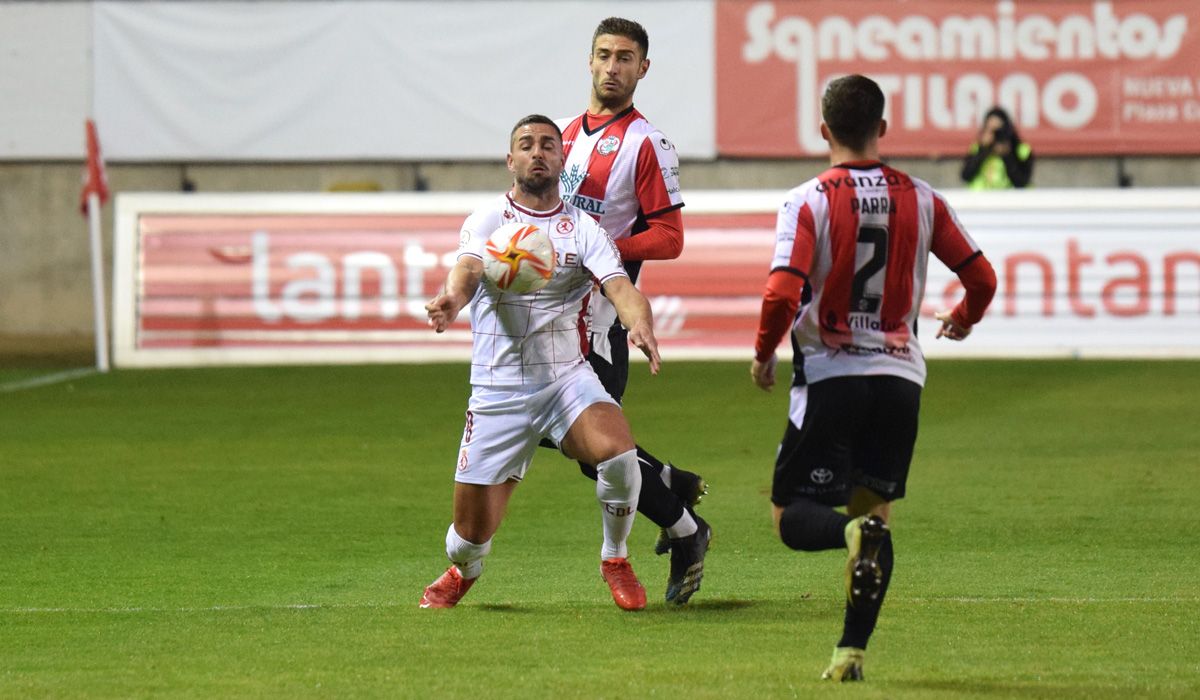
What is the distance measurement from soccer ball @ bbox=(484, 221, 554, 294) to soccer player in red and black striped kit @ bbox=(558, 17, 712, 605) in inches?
22.3

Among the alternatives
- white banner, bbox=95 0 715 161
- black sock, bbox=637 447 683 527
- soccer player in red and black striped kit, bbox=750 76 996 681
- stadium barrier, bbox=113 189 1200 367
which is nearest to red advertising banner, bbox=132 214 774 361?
→ stadium barrier, bbox=113 189 1200 367

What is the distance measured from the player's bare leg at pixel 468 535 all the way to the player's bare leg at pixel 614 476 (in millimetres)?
301

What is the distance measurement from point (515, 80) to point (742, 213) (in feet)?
13.4

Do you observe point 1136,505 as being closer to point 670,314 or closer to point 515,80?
Answer: point 670,314

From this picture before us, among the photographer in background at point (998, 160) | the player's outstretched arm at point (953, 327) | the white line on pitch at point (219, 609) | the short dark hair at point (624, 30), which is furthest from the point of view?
the photographer in background at point (998, 160)

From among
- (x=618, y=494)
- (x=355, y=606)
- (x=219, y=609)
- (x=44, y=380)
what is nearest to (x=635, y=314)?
(x=618, y=494)

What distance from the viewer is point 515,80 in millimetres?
19469

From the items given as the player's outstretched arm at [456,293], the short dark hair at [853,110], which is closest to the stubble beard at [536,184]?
the player's outstretched arm at [456,293]

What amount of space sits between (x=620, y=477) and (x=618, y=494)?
3.7 inches

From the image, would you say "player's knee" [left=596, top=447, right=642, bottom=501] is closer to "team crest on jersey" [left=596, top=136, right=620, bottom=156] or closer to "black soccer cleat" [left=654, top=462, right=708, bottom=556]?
"black soccer cleat" [left=654, top=462, right=708, bottom=556]

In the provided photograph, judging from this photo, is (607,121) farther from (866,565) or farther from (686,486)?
(866,565)

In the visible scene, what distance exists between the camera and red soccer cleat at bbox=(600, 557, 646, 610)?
20.6 ft

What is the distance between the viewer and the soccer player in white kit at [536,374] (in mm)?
6141

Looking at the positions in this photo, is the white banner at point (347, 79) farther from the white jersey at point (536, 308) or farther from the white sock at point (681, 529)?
the white jersey at point (536, 308)
